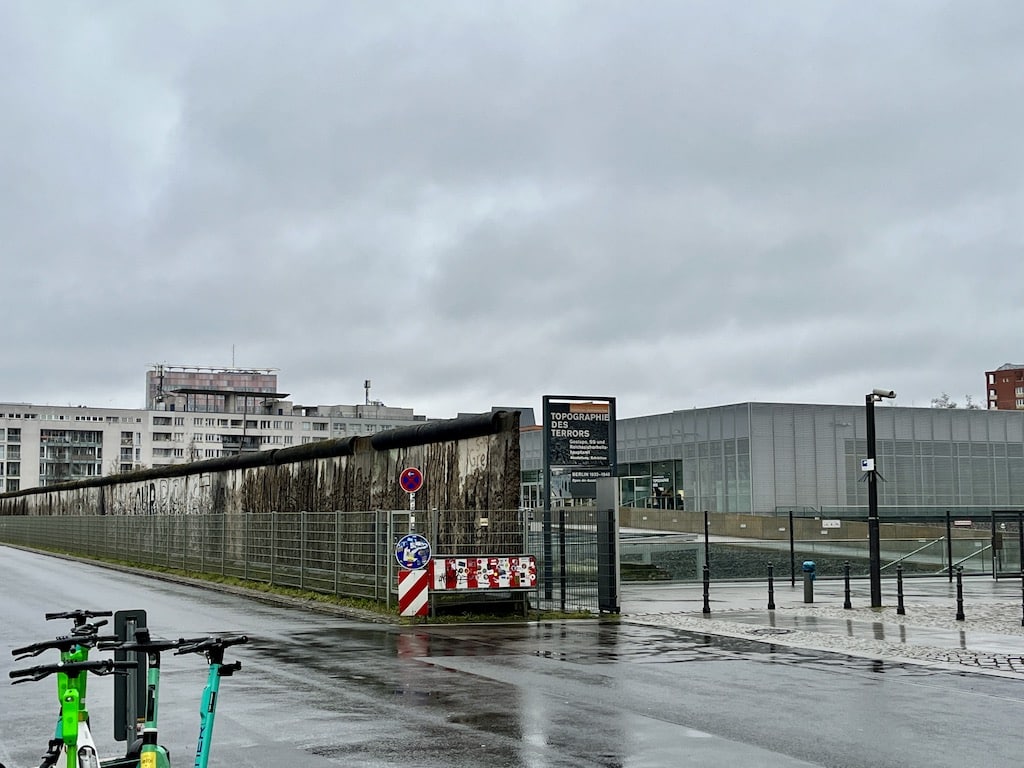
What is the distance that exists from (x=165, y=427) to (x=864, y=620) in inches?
6235

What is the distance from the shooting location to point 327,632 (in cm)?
1886

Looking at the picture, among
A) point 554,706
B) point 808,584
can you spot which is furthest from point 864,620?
point 554,706

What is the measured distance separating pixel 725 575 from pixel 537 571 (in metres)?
14.4

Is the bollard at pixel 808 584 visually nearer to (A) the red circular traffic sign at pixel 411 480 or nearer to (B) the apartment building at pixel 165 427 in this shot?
(A) the red circular traffic sign at pixel 411 480

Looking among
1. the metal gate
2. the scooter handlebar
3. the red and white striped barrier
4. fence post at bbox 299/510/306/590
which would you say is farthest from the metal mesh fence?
the metal gate

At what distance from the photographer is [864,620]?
71.8 ft

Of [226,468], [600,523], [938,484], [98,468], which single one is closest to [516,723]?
[600,523]

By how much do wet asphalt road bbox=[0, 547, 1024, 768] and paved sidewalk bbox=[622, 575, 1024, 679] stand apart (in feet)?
4.26

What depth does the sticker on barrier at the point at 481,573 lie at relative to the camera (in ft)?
70.5

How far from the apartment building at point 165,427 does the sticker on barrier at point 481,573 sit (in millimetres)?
137174

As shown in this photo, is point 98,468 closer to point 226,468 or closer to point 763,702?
point 226,468

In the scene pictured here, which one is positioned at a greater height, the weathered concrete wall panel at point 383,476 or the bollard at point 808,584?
the weathered concrete wall panel at point 383,476

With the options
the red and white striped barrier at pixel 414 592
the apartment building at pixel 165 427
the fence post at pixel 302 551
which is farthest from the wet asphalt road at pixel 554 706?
the apartment building at pixel 165 427

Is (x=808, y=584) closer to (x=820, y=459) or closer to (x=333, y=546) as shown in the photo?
(x=333, y=546)
